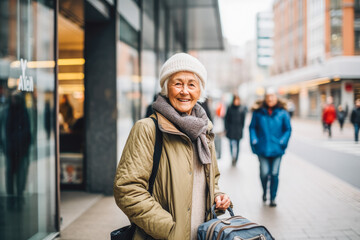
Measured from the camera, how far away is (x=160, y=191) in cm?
180

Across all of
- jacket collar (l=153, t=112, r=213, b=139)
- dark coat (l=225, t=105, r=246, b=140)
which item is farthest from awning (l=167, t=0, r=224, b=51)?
jacket collar (l=153, t=112, r=213, b=139)

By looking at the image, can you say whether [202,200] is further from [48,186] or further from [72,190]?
[72,190]

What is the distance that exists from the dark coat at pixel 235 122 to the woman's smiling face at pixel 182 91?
7143 mm

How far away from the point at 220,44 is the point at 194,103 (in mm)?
13181

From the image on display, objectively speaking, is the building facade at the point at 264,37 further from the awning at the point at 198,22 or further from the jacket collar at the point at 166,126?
the jacket collar at the point at 166,126

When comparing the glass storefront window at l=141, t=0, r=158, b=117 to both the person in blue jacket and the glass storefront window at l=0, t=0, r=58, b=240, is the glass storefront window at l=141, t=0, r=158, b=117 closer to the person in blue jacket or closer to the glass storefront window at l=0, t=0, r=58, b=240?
the person in blue jacket

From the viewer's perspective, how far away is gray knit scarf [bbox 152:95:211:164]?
6.10 feet

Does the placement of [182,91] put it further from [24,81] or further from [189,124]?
[24,81]

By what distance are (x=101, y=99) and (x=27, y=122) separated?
231 cm

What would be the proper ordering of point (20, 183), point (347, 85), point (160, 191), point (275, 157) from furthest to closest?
point (275, 157)
point (347, 85)
point (20, 183)
point (160, 191)

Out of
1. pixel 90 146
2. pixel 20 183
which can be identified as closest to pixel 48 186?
pixel 20 183

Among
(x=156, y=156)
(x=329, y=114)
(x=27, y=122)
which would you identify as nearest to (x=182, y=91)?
(x=156, y=156)

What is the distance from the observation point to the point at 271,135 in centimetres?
541

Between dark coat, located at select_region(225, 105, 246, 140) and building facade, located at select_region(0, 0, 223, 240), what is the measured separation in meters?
2.43
